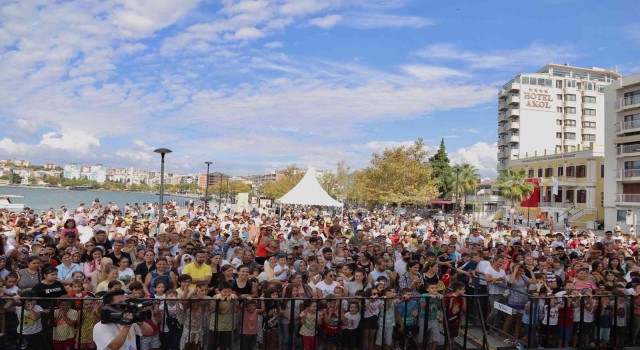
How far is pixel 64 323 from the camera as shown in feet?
17.3

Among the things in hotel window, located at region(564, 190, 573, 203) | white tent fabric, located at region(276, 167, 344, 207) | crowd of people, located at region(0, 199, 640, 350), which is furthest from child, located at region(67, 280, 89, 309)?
hotel window, located at region(564, 190, 573, 203)

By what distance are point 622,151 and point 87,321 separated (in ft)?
152

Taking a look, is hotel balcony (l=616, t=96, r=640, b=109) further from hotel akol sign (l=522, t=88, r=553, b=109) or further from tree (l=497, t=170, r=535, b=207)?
hotel akol sign (l=522, t=88, r=553, b=109)

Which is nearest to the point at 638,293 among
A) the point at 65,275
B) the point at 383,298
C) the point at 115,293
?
the point at 383,298

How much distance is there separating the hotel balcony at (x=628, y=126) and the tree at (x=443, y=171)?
2701cm

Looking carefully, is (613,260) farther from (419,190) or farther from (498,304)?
(419,190)

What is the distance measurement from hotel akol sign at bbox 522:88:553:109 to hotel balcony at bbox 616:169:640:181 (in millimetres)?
28666

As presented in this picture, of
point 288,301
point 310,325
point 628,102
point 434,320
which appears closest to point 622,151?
point 628,102

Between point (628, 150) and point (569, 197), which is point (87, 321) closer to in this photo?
point (628, 150)

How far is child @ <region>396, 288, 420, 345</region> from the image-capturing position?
611cm

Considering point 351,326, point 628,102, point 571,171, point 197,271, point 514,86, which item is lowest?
point 351,326

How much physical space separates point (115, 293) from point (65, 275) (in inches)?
148

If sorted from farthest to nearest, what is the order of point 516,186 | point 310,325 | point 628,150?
1. point 516,186
2. point 628,150
3. point 310,325

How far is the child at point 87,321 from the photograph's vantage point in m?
5.28
